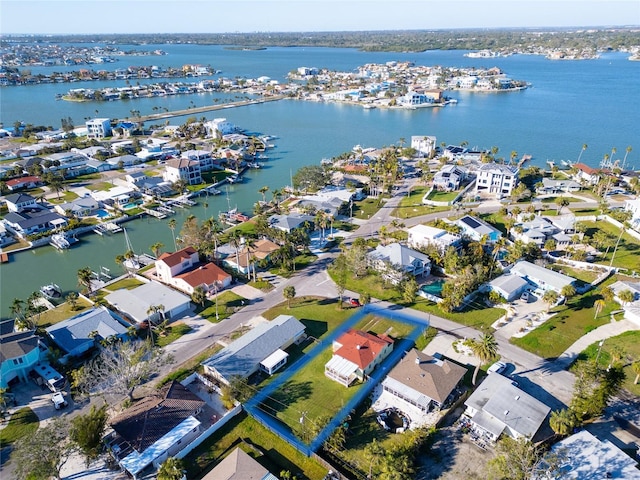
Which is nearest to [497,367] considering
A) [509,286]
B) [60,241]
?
[509,286]

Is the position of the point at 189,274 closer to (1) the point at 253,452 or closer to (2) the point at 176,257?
(2) the point at 176,257

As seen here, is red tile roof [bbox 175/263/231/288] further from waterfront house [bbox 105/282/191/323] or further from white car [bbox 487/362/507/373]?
white car [bbox 487/362/507/373]

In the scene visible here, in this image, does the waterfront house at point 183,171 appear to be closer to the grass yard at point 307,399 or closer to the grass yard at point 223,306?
the grass yard at point 223,306

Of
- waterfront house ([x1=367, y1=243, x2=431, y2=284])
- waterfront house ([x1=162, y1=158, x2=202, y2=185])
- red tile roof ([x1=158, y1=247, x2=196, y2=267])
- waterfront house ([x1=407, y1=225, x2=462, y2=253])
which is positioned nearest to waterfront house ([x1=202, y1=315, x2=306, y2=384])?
waterfront house ([x1=367, y1=243, x2=431, y2=284])

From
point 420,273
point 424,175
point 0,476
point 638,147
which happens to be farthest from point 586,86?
point 0,476

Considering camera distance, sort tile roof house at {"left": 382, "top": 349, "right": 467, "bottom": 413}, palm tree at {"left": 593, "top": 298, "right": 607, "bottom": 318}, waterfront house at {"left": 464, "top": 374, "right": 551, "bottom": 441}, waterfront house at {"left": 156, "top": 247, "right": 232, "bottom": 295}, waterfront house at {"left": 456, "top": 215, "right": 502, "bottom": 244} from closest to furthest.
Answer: waterfront house at {"left": 464, "top": 374, "right": 551, "bottom": 441} < tile roof house at {"left": 382, "top": 349, "right": 467, "bottom": 413} < palm tree at {"left": 593, "top": 298, "right": 607, "bottom": 318} < waterfront house at {"left": 156, "top": 247, "right": 232, "bottom": 295} < waterfront house at {"left": 456, "top": 215, "right": 502, "bottom": 244}

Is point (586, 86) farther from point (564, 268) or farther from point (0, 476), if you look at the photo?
point (0, 476)
